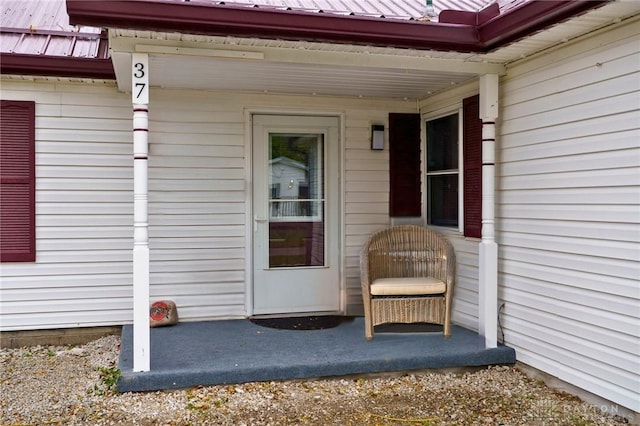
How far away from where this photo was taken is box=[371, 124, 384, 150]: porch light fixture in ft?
17.4

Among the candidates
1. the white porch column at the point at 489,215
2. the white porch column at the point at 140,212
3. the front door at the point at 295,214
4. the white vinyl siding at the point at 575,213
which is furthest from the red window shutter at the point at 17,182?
the white vinyl siding at the point at 575,213

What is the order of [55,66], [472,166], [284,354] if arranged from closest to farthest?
[284,354]
[55,66]
[472,166]

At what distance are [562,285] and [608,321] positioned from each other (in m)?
0.42

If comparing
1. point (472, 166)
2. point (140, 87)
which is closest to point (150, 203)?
point (140, 87)

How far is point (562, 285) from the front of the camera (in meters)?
3.63

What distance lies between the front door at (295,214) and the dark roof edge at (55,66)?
138 cm

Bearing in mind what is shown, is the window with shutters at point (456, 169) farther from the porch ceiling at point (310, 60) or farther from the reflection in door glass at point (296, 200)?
the reflection in door glass at point (296, 200)

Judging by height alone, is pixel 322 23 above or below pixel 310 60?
above

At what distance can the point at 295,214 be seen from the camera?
523 centimetres

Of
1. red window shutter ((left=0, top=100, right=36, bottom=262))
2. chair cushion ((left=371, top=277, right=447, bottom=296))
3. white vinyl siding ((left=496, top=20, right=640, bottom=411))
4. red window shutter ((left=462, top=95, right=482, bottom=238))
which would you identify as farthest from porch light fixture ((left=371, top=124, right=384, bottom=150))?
red window shutter ((left=0, top=100, right=36, bottom=262))

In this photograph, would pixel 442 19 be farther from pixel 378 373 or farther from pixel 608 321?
pixel 378 373

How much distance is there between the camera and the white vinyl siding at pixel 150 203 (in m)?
4.69

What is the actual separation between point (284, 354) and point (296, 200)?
67.9 inches

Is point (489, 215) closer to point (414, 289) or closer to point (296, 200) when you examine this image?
point (414, 289)
